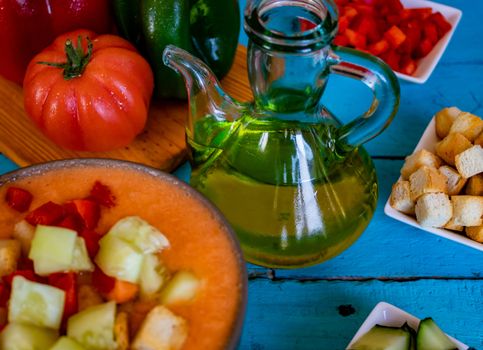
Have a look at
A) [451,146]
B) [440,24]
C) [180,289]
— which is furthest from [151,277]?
[440,24]

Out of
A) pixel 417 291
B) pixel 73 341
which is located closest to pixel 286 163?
pixel 417 291

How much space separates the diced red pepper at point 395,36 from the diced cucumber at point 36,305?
870 mm

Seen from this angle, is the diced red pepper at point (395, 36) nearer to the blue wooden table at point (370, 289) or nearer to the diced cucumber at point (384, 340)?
the blue wooden table at point (370, 289)

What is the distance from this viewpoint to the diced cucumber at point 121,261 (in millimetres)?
591

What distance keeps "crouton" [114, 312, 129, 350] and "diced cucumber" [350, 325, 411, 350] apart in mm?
281

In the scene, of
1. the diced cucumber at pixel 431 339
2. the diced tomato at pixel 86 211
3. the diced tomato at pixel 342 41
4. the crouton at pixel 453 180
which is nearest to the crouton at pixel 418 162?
the crouton at pixel 453 180

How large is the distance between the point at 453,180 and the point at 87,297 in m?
0.57

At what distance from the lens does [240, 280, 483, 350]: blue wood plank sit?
32.0 inches

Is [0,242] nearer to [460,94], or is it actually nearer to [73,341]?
[73,341]

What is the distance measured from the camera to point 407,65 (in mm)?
1199

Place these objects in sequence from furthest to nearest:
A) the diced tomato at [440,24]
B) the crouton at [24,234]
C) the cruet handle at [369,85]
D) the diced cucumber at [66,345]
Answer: the diced tomato at [440,24] < the cruet handle at [369,85] < the crouton at [24,234] < the diced cucumber at [66,345]

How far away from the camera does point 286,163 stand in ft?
2.64

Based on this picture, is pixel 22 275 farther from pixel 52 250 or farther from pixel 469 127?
pixel 469 127

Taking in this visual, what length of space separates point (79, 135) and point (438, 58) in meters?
0.67
